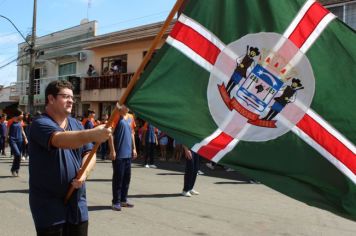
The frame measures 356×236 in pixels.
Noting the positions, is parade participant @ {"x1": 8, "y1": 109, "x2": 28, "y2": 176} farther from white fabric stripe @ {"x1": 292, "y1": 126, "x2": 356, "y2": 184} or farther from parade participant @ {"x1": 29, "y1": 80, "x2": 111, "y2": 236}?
white fabric stripe @ {"x1": 292, "y1": 126, "x2": 356, "y2": 184}

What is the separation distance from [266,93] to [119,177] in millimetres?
4941

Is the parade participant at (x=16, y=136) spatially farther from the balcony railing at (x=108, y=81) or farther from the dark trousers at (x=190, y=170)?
the balcony railing at (x=108, y=81)

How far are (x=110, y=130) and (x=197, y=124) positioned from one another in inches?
28.2

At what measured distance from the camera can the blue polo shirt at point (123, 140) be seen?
8.26 meters

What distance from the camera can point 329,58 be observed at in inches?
142

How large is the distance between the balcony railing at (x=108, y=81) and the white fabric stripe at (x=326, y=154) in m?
23.2

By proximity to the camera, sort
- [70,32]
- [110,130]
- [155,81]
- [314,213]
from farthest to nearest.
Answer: [70,32] → [314,213] → [155,81] → [110,130]

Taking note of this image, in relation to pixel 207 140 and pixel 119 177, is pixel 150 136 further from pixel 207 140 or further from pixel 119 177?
pixel 207 140

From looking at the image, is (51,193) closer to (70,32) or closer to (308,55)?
(308,55)

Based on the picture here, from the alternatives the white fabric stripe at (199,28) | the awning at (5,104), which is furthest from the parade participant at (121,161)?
the awning at (5,104)

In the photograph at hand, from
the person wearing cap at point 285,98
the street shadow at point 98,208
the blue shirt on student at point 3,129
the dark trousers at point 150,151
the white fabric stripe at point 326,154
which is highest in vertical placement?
the person wearing cap at point 285,98

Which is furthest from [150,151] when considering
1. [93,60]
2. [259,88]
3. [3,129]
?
[93,60]

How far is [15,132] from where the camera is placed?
46.5ft

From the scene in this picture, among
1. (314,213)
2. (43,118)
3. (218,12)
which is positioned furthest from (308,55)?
(314,213)
